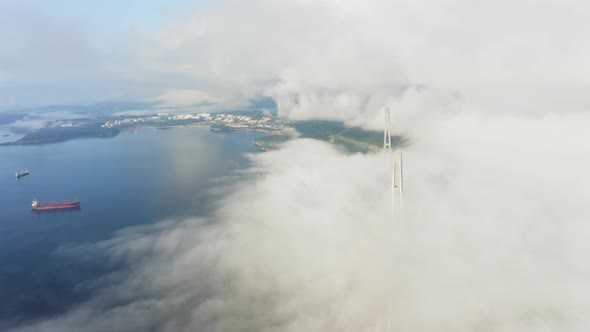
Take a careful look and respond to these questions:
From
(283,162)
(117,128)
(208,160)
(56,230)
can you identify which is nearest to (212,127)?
(117,128)

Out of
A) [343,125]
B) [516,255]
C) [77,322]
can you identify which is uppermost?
[343,125]

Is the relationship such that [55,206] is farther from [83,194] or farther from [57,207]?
[83,194]

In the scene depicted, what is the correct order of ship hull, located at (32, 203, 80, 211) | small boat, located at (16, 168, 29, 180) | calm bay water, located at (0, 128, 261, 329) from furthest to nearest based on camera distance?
1. small boat, located at (16, 168, 29, 180)
2. ship hull, located at (32, 203, 80, 211)
3. calm bay water, located at (0, 128, 261, 329)

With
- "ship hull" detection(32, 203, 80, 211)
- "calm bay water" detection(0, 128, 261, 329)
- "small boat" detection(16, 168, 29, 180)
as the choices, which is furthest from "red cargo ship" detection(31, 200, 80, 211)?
"small boat" detection(16, 168, 29, 180)

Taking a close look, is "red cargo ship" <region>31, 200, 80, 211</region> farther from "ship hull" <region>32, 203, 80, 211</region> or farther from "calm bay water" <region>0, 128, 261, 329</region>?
"calm bay water" <region>0, 128, 261, 329</region>

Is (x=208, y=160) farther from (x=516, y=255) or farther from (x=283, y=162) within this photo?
(x=516, y=255)

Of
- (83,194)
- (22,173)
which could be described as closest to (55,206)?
(83,194)

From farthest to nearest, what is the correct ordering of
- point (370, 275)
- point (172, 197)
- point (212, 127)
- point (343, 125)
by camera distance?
point (212, 127) < point (343, 125) < point (172, 197) < point (370, 275)

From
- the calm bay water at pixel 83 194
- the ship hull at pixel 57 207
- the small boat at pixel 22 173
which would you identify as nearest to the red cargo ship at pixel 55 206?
the ship hull at pixel 57 207

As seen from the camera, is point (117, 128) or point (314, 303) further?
point (117, 128)
